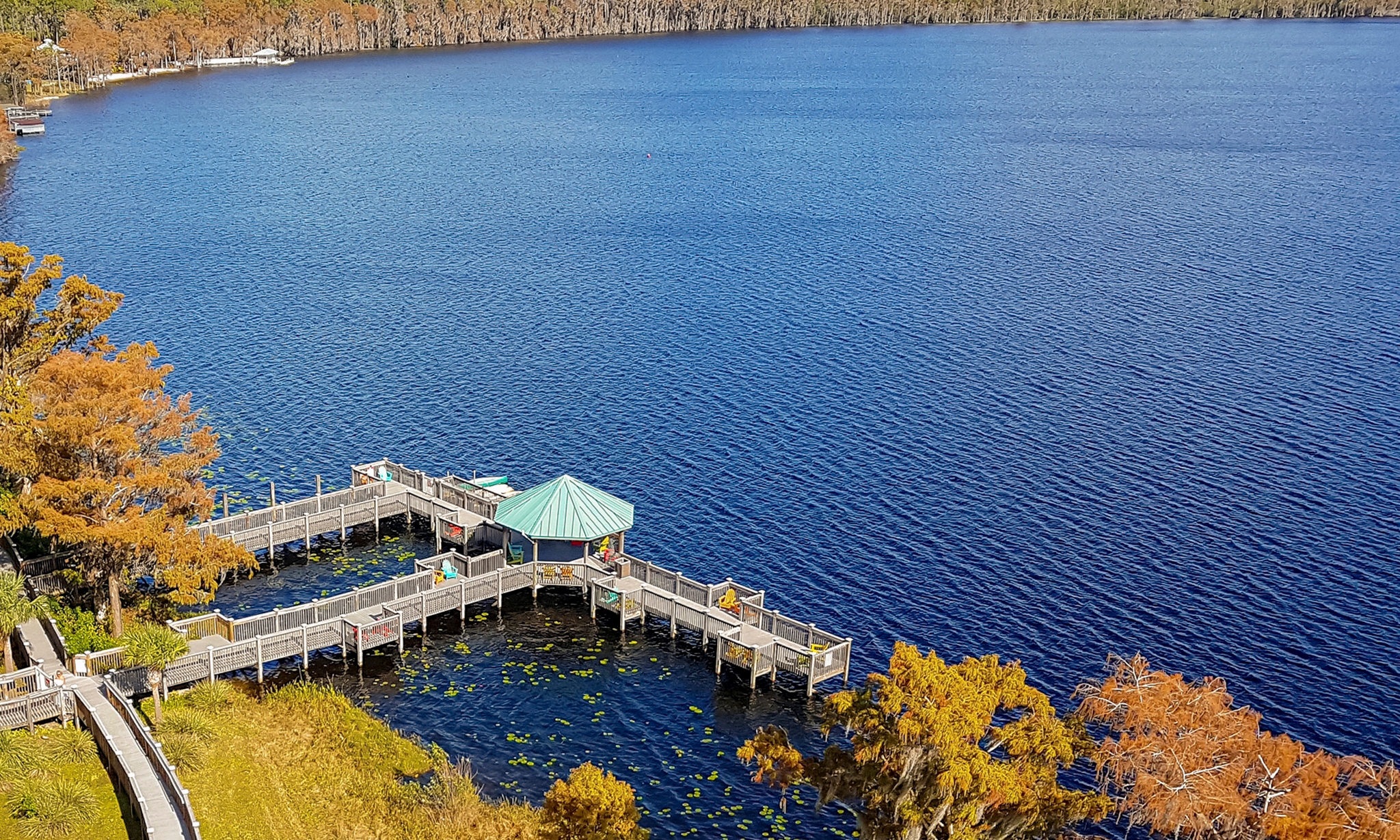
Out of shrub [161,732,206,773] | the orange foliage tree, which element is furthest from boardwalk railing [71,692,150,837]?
the orange foliage tree

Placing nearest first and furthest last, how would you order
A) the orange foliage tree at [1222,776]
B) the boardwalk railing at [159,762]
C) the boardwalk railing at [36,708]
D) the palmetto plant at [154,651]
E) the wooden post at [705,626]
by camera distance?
the orange foliage tree at [1222,776] → the boardwalk railing at [159,762] → the boardwalk railing at [36,708] → the palmetto plant at [154,651] → the wooden post at [705,626]

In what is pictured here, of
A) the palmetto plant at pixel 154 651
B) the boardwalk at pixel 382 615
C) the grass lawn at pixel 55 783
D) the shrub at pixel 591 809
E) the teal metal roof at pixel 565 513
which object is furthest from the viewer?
the teal metal roof at pixel 565 513

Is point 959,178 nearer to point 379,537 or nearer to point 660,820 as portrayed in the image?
point 379,537

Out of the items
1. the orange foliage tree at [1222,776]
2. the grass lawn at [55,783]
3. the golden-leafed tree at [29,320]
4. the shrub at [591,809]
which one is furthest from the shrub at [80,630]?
the orange foliage tree at [1222,776]

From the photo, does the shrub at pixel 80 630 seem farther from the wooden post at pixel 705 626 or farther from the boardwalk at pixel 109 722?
the wooden post at pixel 705 626

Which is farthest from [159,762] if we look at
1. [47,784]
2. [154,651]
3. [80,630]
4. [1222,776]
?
[1222,776]

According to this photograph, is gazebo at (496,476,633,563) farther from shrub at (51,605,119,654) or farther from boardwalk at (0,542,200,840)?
boardwalk at (0,542,200,840)

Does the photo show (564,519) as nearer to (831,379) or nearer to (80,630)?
(80,630)

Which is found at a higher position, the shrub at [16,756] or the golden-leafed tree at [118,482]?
the golden-leafed tree at [118,482]
